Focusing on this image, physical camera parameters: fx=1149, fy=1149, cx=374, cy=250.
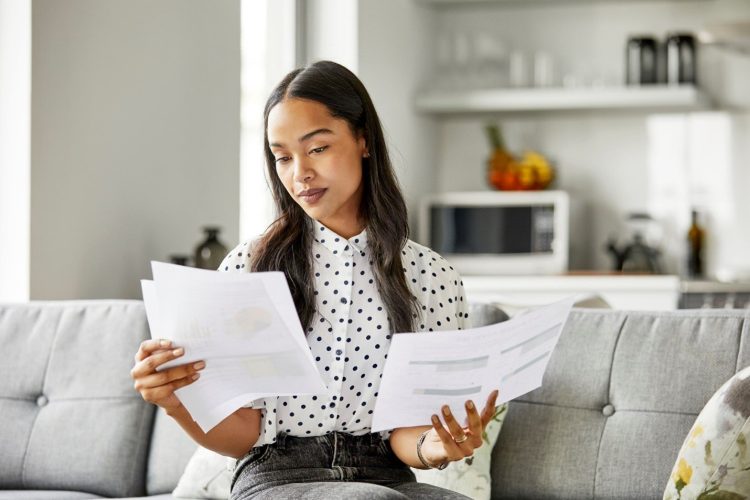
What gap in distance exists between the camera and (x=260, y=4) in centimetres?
498

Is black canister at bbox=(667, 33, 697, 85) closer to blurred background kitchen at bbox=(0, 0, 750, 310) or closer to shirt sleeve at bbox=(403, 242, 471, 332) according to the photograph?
blurred background kitchen at bbox=(0, 0, 750, 310)

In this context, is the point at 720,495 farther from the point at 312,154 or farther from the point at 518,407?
the point at 312,154

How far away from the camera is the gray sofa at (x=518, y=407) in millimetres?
2309

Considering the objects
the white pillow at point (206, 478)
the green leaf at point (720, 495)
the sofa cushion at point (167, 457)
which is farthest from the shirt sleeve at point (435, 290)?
the sofa cushion at point (167, 457)

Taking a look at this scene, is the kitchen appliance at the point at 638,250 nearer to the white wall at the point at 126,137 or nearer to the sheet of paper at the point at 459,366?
the white wall at the point at 126,137

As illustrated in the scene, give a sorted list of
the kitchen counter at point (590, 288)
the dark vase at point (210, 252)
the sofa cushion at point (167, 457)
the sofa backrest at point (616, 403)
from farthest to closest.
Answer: the kitchen counter at point (590, 288), the dark vase at point (210, 252), the sofa cushion at point (167, 457), the sofa backrest at point (616, 403)

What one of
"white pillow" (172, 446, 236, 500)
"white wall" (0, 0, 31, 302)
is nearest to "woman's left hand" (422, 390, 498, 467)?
"white pillow" (172, 446, 236, 500)

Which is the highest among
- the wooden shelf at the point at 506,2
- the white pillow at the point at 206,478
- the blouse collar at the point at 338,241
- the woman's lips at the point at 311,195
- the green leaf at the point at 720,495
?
the wooden shelf at the point at 506,2

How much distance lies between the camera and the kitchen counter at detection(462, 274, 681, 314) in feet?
17.4

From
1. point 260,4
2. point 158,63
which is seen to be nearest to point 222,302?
point 158,63

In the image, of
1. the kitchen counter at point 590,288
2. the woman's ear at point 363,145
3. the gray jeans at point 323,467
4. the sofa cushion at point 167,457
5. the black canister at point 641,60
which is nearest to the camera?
the gray jeans at point 323,467

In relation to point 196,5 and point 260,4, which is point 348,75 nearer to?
point 196,5

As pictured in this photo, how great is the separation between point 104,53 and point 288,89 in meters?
1.86

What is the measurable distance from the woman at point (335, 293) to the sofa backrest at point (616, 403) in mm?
576
